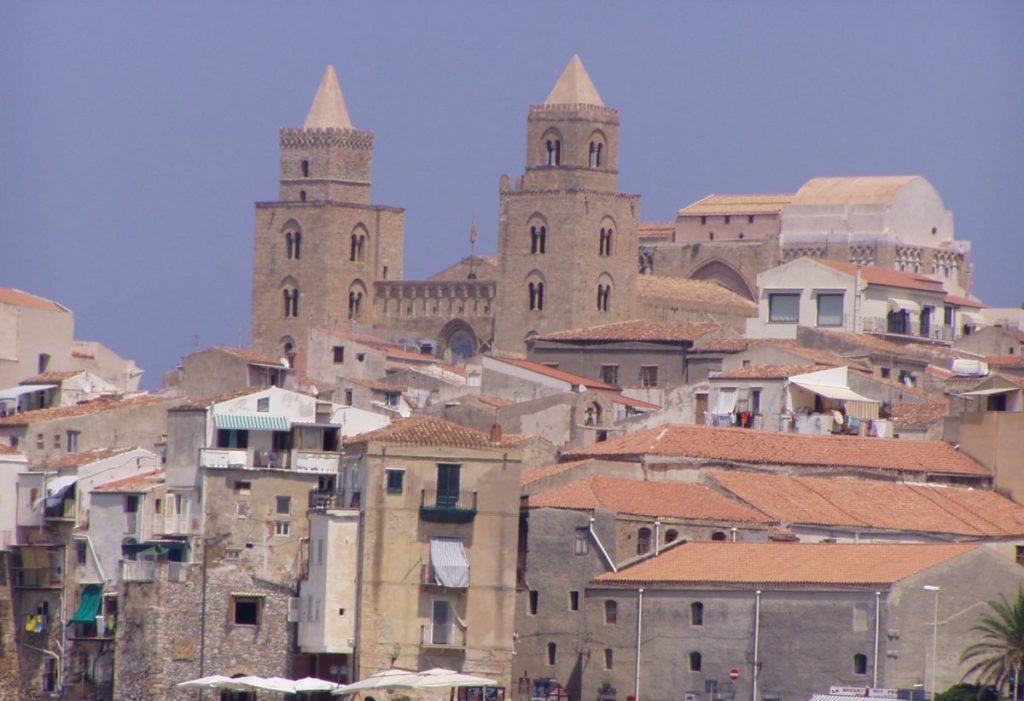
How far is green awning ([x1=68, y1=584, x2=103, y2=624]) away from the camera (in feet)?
260

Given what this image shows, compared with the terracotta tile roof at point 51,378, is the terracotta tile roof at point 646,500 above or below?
below

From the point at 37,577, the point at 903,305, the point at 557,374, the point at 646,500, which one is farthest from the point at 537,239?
the point at 646,500

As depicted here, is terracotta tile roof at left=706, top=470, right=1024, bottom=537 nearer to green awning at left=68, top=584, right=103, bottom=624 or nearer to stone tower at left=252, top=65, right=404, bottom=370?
green awning at left=68, top=584, right=103, bottom=624

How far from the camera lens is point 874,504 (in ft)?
263

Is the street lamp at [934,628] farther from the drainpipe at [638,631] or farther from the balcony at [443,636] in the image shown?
the balcony at [443,636]

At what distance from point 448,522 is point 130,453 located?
47.8 ft

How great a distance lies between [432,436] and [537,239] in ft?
206

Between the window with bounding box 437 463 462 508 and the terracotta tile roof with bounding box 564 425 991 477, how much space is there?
9.10m

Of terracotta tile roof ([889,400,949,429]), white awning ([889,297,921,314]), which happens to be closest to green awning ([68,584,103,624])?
terracotta tile roof ([889,400,949,429])

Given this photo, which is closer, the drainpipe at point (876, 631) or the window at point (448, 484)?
the drainpipe at point (876, 631)

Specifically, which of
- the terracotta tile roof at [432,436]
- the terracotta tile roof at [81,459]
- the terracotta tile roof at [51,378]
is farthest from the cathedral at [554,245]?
the terracotta tile roof at [432,436]

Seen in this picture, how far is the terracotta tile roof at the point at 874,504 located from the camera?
78438 millimetres

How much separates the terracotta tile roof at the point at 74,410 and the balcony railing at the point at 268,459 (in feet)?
47.7

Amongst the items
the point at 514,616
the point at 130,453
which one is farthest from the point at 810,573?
the point at 130,453
